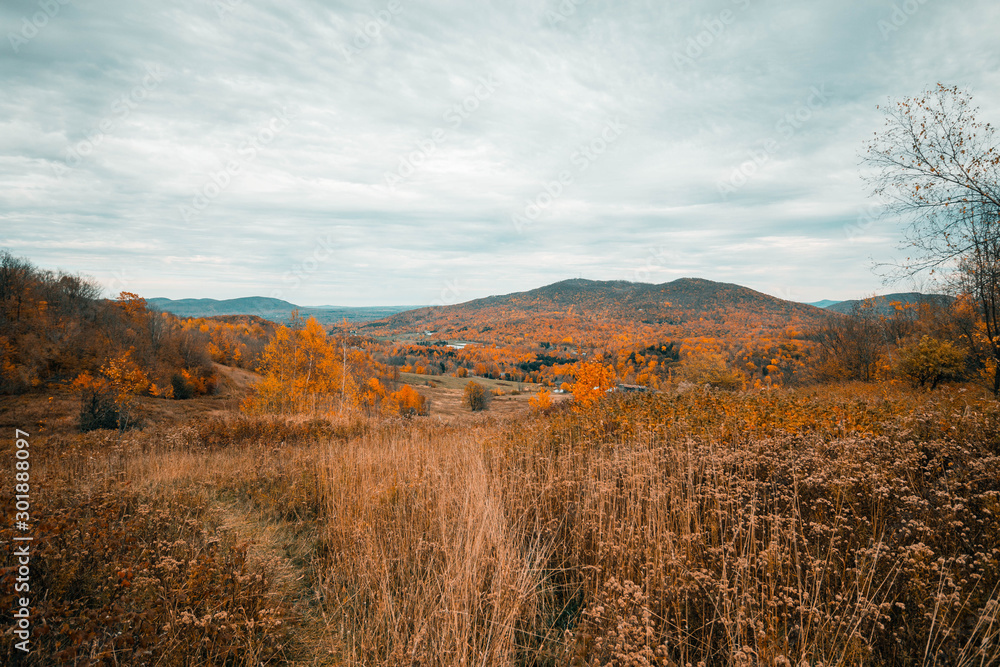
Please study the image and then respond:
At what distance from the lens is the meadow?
2309 millimetres

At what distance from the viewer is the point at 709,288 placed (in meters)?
160

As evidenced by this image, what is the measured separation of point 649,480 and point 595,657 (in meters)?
2.52

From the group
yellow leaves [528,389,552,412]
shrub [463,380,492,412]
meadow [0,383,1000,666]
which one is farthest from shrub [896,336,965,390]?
shrub [463,380,492,412]

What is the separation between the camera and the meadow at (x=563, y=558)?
2.31m

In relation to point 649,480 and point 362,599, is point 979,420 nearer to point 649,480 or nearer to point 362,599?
point 649,480

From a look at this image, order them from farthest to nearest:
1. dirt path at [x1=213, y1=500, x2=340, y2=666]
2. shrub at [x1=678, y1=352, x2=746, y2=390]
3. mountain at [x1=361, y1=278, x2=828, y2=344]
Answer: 1. mountain at [x1=361, y1=278, x2=828, y2=344]
2. shrub at [x1=678, y1=352, x2=746, y2=390]
3. dirt path at [x1=213, y1=500, x2=340, y2=666]

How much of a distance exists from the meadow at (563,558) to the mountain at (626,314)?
Answer: 99.6 metres

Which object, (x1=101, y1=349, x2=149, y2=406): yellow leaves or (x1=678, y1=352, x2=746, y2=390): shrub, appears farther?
(x1=678, y1=352, x2=746, y2=390): shrub

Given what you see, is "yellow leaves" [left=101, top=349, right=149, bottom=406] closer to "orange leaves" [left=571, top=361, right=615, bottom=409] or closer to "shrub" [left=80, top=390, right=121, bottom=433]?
"shrub" [left=80, top=390, right=121, bottom=433]

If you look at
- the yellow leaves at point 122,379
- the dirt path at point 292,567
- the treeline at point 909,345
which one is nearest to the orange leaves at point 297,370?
the yellow leaves at point 122,379

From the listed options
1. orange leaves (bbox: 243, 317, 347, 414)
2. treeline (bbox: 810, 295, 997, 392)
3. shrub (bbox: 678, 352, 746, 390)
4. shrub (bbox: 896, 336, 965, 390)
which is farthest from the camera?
shrub (bbox: 678, 352, 746, 390)

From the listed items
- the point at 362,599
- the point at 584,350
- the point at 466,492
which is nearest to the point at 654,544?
the point at 466,492

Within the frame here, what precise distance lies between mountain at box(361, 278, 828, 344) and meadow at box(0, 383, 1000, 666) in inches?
3920

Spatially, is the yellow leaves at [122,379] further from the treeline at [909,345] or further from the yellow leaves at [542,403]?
the treeline at [909,345]
